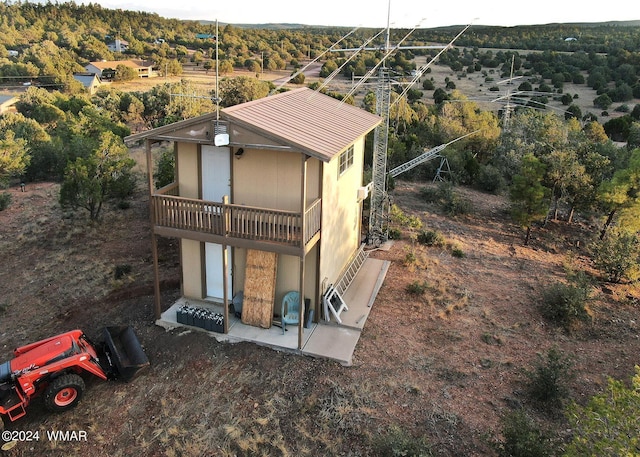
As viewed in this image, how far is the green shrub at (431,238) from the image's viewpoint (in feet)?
57.1

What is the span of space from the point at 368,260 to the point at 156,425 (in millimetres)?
8746

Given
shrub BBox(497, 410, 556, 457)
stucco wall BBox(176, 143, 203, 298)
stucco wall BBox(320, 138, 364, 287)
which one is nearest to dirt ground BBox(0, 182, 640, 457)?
shrub BBox(497, 410, 556, 457)

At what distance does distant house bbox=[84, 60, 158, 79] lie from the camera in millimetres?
68000

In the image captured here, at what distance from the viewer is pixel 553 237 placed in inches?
746

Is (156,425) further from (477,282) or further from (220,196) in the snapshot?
(477,282)

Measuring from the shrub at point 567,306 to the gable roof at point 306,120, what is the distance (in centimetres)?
680

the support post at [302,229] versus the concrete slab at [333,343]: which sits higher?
the support post at [302,229]

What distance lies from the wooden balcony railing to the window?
2161 mm

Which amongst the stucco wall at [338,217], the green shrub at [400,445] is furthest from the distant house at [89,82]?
the green shrub at [400,445]

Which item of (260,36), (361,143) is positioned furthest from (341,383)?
(260,36)

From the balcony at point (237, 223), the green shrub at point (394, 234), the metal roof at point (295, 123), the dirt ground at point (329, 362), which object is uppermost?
the metal roof at point (295, 123)

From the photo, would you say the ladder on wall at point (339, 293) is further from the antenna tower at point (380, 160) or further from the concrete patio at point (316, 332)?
the antenna tower at point (380, 160)

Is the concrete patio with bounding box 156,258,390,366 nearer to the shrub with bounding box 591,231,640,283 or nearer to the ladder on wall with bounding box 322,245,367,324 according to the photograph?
the ladder on wall with bounding box 322,245,367,324

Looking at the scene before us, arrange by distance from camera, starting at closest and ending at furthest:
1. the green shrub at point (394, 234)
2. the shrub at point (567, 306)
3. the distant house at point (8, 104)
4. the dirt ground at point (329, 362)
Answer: the dirt ground at point (329, 362)
the shrub at point (567, 306)
the green shrub at point (394, 234)
the distant house at point (8, 104)
